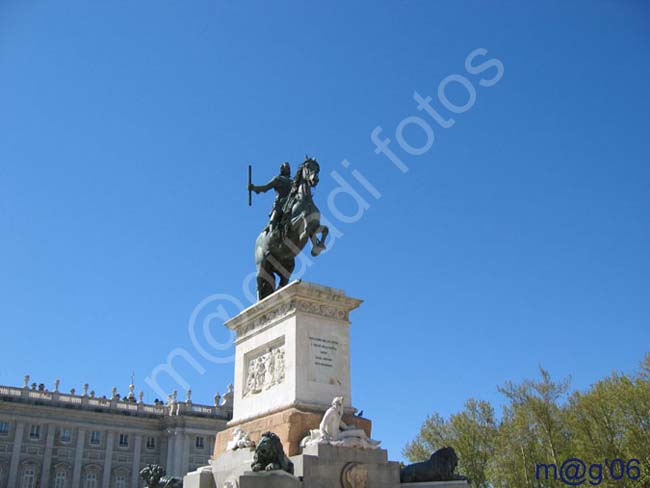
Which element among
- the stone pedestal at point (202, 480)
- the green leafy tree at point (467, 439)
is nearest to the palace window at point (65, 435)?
the green leafy tree at point (467, 439)

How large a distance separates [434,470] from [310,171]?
6.53m

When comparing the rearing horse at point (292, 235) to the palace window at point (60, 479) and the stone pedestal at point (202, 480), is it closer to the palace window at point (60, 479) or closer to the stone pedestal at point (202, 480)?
the stone pedestal at point (202, 480)

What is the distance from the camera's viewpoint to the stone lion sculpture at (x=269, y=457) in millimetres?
9852

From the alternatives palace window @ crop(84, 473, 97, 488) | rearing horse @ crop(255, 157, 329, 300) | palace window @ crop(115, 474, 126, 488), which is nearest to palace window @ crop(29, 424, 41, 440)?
palace window @ crop(84, 473, 97, 488)

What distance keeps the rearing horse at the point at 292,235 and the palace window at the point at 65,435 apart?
70783 millimetres

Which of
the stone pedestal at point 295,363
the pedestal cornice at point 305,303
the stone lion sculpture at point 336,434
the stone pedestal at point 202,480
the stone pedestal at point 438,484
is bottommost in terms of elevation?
the stone pedestal at point 438,484

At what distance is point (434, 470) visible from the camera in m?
11.3

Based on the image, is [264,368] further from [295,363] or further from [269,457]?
[269,457]

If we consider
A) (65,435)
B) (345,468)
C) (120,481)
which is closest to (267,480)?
(345,468)

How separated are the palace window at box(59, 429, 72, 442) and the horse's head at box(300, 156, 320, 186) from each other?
72.5 m

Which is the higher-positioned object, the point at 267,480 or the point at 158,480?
the point at 158,480

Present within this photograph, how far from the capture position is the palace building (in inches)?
2881

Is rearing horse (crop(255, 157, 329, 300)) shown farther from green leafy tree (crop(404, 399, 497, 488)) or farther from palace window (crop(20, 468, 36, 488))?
palace window (crop(20, 468, 36, 488))

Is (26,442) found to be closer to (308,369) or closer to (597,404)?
(597,404)
